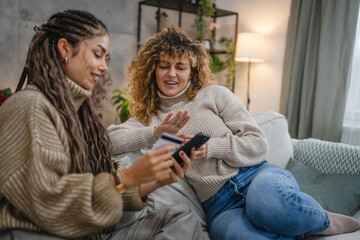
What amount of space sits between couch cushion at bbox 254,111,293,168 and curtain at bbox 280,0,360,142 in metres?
1.36

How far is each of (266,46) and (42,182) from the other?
3.51 meters

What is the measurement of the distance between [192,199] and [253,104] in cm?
278

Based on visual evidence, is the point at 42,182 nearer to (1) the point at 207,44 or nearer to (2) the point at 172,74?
(2) the point at 172,74

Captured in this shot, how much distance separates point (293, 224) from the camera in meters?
1.11

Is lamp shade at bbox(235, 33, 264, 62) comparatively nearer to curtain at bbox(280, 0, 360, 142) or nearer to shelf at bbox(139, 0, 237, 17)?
curtain at bbox(280, 0, 360, 142)

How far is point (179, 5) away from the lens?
3799 millimetres

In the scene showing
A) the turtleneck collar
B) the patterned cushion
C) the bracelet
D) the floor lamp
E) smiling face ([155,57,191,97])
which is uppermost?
the floor lamp

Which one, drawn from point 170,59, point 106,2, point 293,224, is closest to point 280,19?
point 106,2

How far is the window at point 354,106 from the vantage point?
9.82 feet

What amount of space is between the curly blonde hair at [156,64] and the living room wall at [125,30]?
1911 millimetres

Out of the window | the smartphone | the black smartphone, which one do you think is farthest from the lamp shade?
the smartphone

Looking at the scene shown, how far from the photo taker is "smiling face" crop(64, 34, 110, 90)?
96 centimetres

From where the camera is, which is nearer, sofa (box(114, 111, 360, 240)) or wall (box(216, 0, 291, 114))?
sofa (box(114, 111, 360, 240))

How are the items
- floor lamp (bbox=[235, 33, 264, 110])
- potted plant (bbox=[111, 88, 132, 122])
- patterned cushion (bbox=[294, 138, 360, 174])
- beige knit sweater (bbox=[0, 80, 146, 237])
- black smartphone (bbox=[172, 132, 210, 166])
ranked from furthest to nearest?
floor lamp (bbox=[235, 33, 264, 110]) → potted plant (bbox=[111, 88, 132, 122]) → patterned cushion (bbox=[294, 138, 360, 174]) → black smartphone (bbox=[172, 132, 210, 166]) → beige knit sweater (bbox=[0, 80, 146, 237])
